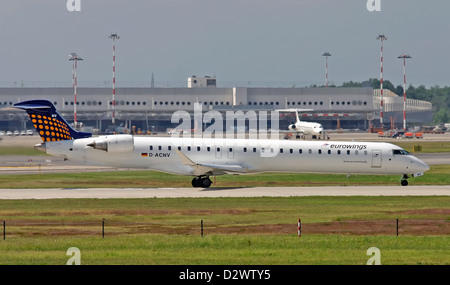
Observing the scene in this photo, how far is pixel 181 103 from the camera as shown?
16688 cm

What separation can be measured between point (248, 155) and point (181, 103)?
381 ft

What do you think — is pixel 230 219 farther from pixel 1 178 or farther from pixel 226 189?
pixel 1 178

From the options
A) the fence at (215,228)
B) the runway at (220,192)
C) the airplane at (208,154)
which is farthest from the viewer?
the airplane at (208,154)

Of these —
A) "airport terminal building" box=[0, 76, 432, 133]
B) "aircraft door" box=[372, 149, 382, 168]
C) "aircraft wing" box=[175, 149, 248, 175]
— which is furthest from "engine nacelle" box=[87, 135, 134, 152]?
"airport terminal building" box=[0, 76, 432, 133]

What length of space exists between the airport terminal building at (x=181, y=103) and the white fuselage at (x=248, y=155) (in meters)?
105

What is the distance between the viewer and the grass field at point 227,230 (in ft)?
87.6

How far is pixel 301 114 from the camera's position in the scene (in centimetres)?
16088

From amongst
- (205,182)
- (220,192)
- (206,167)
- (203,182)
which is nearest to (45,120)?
(206,167)

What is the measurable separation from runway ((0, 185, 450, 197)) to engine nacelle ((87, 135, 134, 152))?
257cm

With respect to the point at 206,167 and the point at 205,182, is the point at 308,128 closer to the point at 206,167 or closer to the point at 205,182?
the point at 205,182

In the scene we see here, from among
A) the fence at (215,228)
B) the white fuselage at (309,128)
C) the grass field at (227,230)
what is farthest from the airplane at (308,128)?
the fence at (215,228)

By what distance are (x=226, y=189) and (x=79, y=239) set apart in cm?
2010

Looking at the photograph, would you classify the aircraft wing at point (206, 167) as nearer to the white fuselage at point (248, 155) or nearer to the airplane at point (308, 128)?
the white fuselage at point (248, 155)

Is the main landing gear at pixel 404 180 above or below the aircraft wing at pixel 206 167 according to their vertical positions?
below
